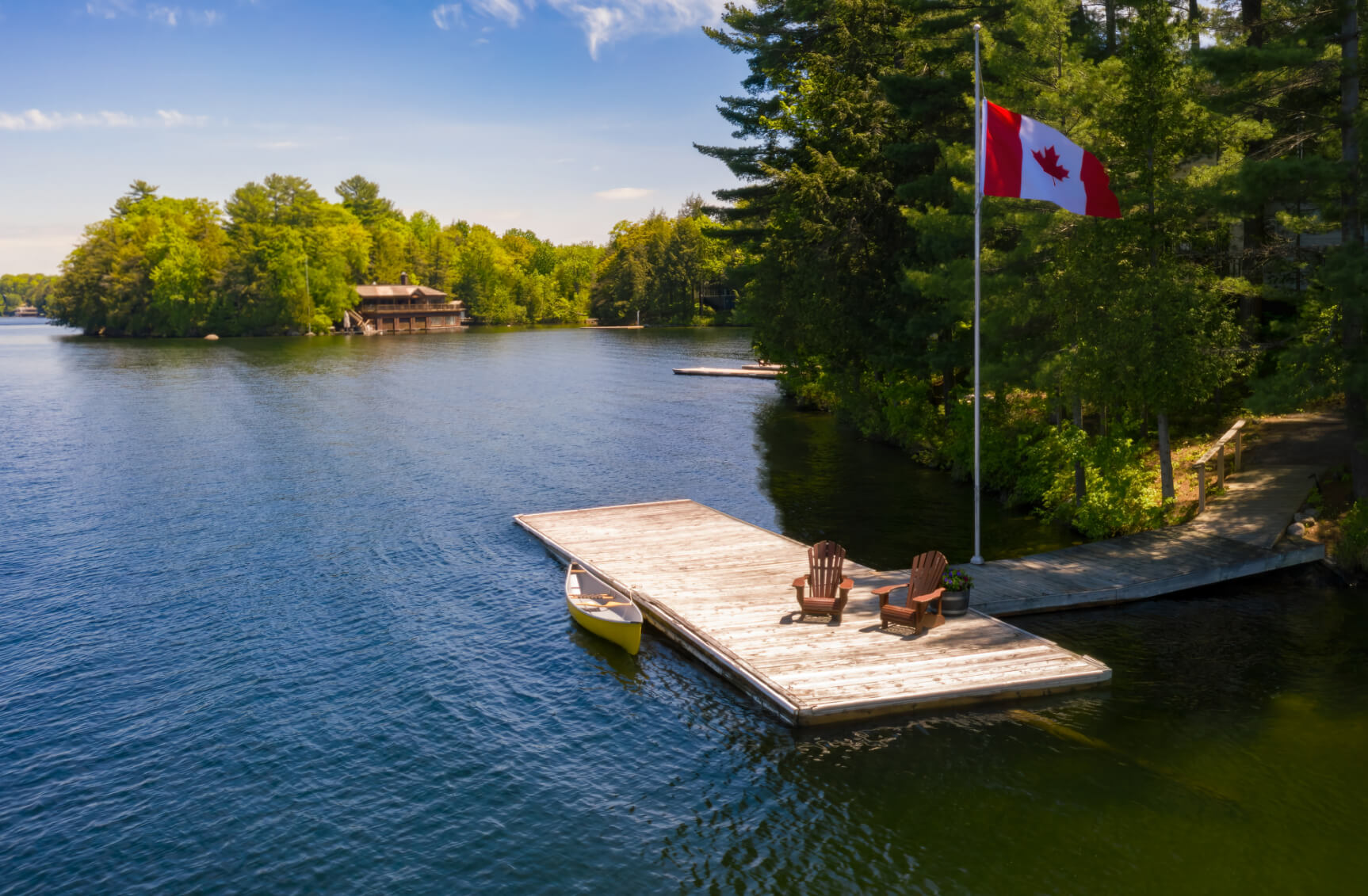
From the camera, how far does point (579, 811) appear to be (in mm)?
13797

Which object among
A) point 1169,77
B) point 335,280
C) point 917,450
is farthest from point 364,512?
point 335,280

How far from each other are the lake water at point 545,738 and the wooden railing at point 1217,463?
10.6ft

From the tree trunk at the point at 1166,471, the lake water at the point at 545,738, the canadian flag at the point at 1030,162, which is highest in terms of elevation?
the canadian flag at the point at 1030,162

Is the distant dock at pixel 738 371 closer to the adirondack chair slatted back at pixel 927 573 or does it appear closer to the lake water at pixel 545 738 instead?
the lake water at pixel 545 738

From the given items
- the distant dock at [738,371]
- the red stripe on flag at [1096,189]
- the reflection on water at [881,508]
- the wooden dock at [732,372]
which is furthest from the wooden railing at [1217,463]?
the distant dock at [738,371]

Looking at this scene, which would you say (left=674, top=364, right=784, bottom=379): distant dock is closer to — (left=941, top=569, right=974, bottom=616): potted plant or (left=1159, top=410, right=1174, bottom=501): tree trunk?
(left=1159, top=410, right=1174, bottom=501): tree trunk

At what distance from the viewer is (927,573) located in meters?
18.8

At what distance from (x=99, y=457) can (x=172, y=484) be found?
8.74 meters

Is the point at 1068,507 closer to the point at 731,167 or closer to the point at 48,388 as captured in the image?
the point at 731,167

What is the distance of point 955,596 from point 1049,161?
8966 millimetres

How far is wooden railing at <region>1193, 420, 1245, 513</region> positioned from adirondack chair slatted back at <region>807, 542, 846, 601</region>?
10683 mm

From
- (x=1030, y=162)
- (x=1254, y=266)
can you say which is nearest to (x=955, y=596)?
(x=1030, y=162)

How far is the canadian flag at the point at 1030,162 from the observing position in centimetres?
1894

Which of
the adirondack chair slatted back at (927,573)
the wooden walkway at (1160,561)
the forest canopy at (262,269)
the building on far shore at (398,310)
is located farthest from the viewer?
the building on far shore at (398,310)
